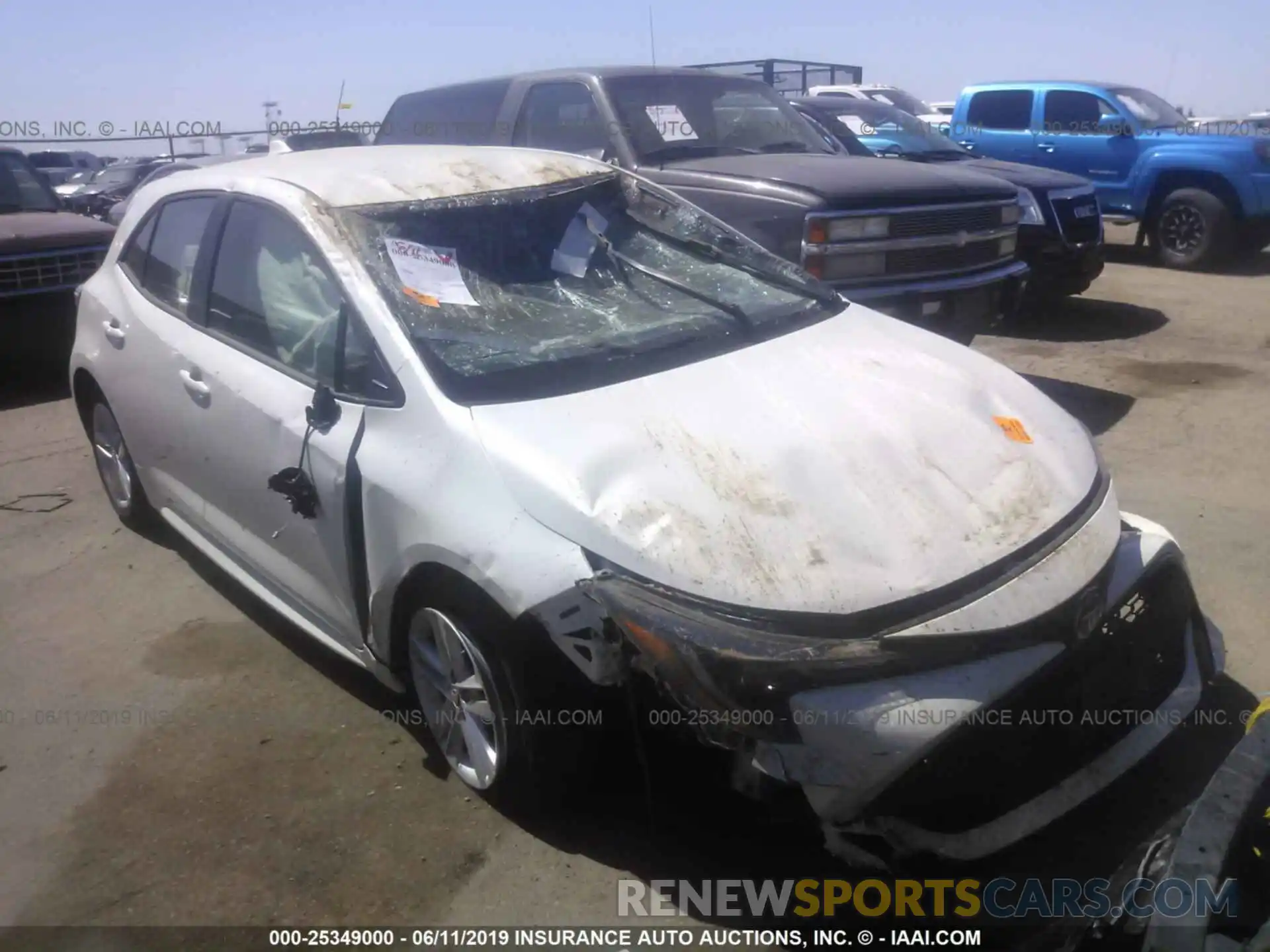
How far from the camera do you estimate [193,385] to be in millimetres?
3744

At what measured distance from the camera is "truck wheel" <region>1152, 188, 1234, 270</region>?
11141mm

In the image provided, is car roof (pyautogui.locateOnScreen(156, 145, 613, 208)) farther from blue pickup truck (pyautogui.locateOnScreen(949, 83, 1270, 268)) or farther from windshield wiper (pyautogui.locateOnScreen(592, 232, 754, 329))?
blue pickup truck (pyautogui.locateOnScreen(949, 83, 1270, 268))

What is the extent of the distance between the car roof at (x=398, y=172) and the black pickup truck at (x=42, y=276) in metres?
4.14

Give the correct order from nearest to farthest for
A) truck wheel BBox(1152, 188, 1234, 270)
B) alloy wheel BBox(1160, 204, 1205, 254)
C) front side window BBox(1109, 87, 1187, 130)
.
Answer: truck wheel BBox(1152, 188, 1234, 270), alloy wheel BBox(1160, 204, 1205, 254), front side window BBox(1109, 87, 1187, 130)

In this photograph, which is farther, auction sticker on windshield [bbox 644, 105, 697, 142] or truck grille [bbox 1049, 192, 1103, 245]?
truck grille [bbox 1049, 192, 1103, 245]

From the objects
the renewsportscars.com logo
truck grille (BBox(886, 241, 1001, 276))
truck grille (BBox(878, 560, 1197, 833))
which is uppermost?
truck grille (BBox(886, 241, 1001, 276))

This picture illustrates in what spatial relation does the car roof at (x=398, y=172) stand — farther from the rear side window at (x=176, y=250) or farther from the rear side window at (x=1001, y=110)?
the rear side window at (x=1001, y=110)

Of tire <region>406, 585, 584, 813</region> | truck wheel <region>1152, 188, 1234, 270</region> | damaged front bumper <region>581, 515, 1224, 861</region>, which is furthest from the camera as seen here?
truck wheel <region>1152, 188, 1234, 270</region>

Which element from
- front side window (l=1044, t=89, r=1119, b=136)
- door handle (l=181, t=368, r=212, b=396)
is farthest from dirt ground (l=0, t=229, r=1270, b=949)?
front side window (l=1044, t=89, r=1119, b=136)

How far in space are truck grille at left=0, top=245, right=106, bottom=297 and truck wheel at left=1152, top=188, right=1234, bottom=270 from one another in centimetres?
1037

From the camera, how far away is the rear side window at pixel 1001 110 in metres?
12.5

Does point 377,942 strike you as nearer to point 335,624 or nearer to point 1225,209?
point 335,624

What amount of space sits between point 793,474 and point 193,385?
2.22m

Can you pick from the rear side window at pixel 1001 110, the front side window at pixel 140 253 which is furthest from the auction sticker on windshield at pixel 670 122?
the rear side window at pixel 1001 110
